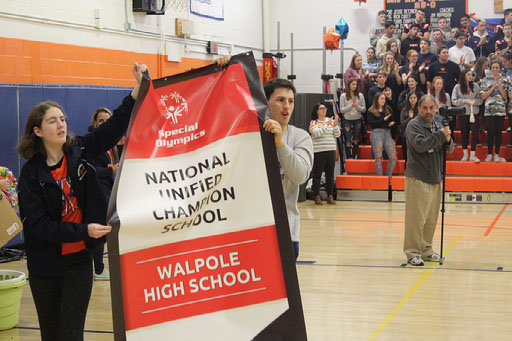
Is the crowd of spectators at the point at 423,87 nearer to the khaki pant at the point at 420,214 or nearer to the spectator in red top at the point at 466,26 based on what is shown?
the spectator in red top at the point at 466,26

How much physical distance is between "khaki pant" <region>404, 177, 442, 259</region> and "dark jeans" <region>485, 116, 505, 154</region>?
563cm

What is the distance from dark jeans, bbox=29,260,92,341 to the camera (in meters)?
3.52

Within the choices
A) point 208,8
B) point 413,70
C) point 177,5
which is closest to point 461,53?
point 413,70

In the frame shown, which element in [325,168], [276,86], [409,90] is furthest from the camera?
[409,90]

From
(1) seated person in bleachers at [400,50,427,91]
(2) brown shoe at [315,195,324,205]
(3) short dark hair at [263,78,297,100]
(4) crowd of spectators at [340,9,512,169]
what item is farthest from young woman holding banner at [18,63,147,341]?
(1) seated person in bleachers at [400,50,427,91]

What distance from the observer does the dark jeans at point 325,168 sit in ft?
40.0

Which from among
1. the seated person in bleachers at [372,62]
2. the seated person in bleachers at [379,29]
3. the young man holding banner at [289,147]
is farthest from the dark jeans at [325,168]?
the young man holding banner at [289,147]

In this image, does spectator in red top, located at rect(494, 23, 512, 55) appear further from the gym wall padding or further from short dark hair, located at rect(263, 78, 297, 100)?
short dark hair, located at rect(263, 78, 297, 100)

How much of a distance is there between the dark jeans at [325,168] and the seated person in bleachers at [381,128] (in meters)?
1.03

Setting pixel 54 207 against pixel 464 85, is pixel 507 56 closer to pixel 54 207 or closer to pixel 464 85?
pixel 464 85

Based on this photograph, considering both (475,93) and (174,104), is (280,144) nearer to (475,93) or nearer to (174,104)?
(174,104)

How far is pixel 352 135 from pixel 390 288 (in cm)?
753

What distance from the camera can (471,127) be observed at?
41.7 ft

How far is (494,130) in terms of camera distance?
12609mm
